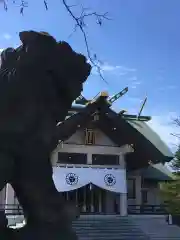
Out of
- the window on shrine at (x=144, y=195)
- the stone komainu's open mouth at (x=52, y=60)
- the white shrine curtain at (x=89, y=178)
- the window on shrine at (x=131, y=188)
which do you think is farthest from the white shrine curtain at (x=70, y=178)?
the stone komainu's open mouth at (x=52, y=60)

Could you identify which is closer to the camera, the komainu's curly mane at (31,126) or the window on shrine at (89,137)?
the komainu's curly mane at (31,126)

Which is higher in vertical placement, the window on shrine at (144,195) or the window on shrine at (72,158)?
the window on shrine at (72,158)

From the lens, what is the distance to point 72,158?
23.8 meters

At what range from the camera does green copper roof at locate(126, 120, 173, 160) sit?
1075 inches

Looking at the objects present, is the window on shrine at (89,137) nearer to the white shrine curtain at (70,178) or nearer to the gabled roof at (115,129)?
the gabled roof at (115,129)

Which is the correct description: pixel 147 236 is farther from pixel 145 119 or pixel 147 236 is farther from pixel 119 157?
pixel 145 119

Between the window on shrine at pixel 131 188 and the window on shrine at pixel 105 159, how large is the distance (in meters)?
2.88

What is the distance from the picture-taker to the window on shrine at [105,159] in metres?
23.8

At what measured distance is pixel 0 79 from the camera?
7391 millimetres

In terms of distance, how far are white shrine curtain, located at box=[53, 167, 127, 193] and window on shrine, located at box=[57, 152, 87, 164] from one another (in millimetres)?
925

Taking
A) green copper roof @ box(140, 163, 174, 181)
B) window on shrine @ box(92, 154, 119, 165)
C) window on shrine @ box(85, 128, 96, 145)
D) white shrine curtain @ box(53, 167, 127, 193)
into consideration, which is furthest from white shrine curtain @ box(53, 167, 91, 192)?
green copper roof @ box(140, 163, 174, 181)

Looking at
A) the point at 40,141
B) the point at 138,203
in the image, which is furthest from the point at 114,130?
the point at 40,141

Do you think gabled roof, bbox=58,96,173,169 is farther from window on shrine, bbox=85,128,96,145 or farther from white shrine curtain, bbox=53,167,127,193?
white shrine curtain, bbox=53,167,127,193

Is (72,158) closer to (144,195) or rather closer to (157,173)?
(144,195)
